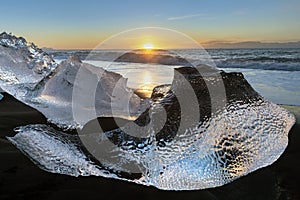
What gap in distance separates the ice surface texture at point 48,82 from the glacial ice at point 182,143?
0.81 metres

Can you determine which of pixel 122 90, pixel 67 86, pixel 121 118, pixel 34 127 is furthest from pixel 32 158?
pixel 122 90

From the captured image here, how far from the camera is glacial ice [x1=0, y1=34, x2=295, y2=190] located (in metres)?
1.46

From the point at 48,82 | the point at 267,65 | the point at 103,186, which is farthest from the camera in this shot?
the point at 267,65

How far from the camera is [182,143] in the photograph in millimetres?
1514

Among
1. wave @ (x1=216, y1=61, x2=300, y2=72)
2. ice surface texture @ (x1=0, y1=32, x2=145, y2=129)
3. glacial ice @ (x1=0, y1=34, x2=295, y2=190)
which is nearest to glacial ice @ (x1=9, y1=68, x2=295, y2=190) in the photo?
glacial ice @ (x1=0, y1=34, x2=295, y2=190)

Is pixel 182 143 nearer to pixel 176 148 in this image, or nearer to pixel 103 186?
pixel 176 148

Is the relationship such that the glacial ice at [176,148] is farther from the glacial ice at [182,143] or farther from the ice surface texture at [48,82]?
the ice surface texture at [48,82]

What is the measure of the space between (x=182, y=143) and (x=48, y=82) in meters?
1.92

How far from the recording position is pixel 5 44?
3666 millimetres

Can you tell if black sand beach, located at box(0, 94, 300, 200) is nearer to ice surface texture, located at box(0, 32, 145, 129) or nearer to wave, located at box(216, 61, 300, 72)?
ice surface texture, located at box(0, 32, 145, 129)

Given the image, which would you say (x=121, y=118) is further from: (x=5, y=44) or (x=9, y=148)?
(x=5, y=44)

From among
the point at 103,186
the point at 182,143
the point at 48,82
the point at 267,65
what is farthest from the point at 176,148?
the point at 267,65

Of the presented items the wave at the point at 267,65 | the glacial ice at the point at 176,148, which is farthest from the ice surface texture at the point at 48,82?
the wave at the point at 267,65

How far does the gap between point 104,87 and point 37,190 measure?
175 cm
